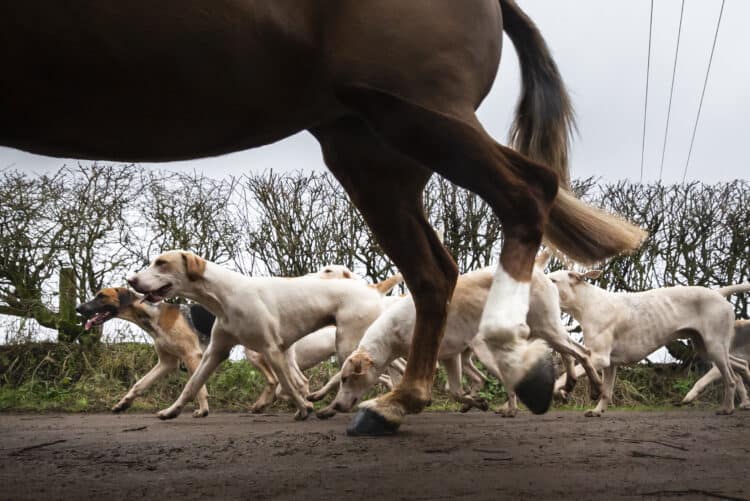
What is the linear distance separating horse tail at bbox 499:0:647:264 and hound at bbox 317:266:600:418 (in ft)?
9.29

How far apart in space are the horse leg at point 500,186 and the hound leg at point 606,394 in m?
4.34

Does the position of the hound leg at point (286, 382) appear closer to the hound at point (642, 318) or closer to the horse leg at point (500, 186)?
the hound at point (642, 318)

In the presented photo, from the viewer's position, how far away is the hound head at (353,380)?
20.4 ft

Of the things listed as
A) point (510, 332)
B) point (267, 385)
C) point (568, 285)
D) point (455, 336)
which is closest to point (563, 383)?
point (568, 285)

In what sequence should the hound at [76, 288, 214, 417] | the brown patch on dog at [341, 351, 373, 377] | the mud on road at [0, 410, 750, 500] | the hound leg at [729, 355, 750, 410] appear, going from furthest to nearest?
1. the hound leg at [729, 355, 750, 410]
2. the hound at [76, 288, 214, 417]
3. the brown patch on dog at [341, 351, 373, 377]
4. the mud on road at [0, 410, 750, 500]

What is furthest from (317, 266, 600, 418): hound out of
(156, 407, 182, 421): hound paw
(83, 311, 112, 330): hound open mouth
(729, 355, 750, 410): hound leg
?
(83, 311, 112, 330): hound open mouth

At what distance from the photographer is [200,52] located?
2488 mm

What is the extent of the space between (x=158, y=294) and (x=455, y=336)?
2.70 meters

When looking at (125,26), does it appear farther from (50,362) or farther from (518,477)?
(50,362)

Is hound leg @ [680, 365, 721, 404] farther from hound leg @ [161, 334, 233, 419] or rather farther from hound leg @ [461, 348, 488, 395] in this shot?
hound leg @ [161, 334, 233, 419]

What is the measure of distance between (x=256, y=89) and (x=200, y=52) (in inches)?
9.9

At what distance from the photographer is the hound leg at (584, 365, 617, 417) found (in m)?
6.96

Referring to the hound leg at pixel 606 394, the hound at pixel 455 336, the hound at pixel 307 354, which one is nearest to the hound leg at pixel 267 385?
the hound at pixel 307 354

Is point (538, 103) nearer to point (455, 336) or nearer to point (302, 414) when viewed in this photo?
point (455, 336)
